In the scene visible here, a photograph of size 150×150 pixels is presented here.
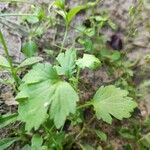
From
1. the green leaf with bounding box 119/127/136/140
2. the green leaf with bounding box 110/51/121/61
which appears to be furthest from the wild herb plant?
the green leaf with bounding box 110/51/121/61

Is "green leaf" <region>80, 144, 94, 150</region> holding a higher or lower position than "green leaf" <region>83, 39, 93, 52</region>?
lower

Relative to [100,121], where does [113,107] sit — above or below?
above

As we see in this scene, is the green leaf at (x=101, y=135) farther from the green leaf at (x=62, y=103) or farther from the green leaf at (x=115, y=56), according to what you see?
the green leaf at (x=115, y=56)

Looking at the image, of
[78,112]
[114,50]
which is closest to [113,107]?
[78,112]

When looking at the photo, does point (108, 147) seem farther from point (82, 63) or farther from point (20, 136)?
point (82, 63)

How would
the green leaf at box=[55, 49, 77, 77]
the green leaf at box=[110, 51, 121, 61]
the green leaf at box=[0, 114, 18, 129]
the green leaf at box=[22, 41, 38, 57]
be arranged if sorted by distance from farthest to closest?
the green leaf at box=[110, 51, 121, 61], the green leaf at box=[22, 41, 38, 57], the green leaf at box=[0, 114, 18, 129], the green leaf at box=[55, 49, 77, 77]

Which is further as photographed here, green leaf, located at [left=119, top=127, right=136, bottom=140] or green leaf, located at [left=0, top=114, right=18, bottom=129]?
green leaf, located at [left=119, top=127, right=136, bottom=140]

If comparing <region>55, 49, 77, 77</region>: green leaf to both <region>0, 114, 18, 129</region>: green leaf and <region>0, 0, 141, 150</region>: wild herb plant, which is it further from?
<region>0, 114, 18, 129</region>: green leaf
